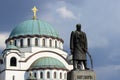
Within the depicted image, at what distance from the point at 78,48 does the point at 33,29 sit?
182ft

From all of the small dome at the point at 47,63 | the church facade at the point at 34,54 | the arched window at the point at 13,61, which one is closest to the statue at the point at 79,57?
the church facade at the point at 34,54

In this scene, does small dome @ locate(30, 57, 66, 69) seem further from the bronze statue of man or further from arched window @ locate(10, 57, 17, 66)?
the bronze statue of man

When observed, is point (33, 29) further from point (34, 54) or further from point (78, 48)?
point (78, 48)

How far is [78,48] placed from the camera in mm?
17328

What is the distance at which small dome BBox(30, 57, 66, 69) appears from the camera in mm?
66419

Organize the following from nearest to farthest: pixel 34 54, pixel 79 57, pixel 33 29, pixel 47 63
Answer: pixel 79 57, pixel 47 63, pixel 34 54, pixel 33 29

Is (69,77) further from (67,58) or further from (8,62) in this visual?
(67,58)

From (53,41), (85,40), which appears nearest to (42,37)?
(53,41)

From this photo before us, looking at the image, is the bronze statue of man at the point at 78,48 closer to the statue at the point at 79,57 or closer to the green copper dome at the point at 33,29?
the statue at the point at 79,57

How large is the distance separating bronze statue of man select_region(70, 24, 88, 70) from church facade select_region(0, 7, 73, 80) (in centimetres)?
4747

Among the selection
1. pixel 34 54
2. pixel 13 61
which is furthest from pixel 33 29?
pixel 13 61

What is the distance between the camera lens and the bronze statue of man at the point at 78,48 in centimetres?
1725

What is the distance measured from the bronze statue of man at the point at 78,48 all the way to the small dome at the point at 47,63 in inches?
1921

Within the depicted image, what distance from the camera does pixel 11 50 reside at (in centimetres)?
6794
